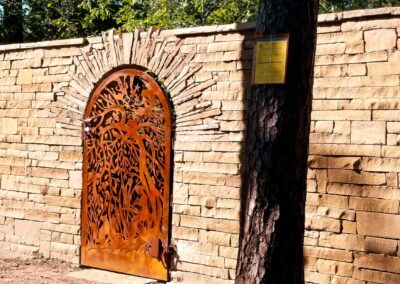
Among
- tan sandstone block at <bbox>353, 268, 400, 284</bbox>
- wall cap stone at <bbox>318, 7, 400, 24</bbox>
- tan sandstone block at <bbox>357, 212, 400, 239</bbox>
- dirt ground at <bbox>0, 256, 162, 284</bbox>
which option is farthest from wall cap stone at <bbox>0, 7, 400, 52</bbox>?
dirt ground at <bbox>0, 256, 162, 284</bbox>

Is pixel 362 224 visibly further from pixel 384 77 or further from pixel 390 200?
pixel 384 77

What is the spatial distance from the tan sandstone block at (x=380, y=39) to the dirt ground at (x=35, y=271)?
3.22m

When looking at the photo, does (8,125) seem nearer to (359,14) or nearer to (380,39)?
(359,14)

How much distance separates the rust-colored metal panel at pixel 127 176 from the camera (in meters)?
5.61

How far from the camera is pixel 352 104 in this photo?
4.59 m

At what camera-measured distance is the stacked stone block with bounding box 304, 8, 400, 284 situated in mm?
4426

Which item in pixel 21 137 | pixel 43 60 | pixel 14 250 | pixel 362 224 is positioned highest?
pixel 43 60

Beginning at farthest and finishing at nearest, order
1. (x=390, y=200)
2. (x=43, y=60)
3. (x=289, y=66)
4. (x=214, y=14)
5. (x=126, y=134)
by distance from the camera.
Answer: (x=214, y=14) → (x=43, y=60) → (x=126, y=134) → (x=390, y=200) → (x=289, y=66)

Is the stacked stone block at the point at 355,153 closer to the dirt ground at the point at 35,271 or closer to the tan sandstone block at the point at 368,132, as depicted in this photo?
the tan sandstone block at the point at 368,132

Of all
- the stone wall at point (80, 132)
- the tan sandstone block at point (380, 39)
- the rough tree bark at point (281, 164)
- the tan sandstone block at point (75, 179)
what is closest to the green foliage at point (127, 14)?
the stone wall at point (80, 132)

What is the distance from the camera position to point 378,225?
4.46 metres

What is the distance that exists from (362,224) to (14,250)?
3892mm

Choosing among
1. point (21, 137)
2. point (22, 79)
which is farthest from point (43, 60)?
point (21, 137)

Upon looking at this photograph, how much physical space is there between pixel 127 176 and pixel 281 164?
108 inches
